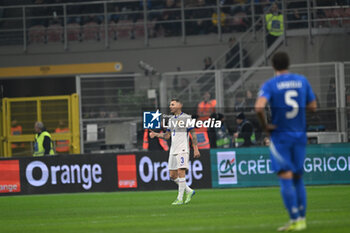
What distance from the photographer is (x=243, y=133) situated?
20969 mm

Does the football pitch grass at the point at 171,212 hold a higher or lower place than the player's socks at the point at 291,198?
lower

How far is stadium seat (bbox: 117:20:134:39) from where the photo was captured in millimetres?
32594

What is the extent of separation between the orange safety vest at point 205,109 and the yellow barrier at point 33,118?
422cm

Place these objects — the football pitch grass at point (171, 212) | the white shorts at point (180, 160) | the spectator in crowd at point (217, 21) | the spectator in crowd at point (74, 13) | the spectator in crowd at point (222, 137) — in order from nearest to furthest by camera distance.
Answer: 1. the football pitch grass at point (171, 212)
2. the white shorts at point (180, 160)
3. the spectator in crowd at point (222, 137)
4. the spectator in crowd at point (217, 21)
5. the spectator in crowd at point (74, 13)

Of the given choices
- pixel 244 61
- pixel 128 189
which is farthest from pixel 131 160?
pixel 244 61

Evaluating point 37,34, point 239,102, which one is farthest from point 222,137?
point 37,34

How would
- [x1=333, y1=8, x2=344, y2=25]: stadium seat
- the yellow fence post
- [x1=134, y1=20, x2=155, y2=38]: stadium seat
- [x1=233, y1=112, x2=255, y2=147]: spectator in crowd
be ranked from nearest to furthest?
1. [x1=233, y1=112, x2=255, y2=147]: spectator in crowd
2. the yellow fence post
3. [x1=333, y1=8, x2=344, y2=25]: stadium seat
4. [x1=134, y1=20, x2=155, y2=38]: stadium seat

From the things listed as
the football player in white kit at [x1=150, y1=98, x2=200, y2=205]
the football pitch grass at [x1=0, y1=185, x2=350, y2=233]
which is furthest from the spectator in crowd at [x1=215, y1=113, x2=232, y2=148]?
the football player in white kit at [x1=150, y1=98, x2=200, y2=205]

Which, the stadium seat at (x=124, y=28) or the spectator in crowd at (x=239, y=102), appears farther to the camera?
the stadium seat at (x=124, y=28)

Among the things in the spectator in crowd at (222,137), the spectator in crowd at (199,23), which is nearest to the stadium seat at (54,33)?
the spectator in crowd at (199,23)

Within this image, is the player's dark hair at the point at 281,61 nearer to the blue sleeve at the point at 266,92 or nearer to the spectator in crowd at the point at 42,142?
the blue sleeve at the point at 266,92

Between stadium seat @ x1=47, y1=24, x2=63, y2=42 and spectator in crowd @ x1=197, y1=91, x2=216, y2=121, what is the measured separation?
12.5 m

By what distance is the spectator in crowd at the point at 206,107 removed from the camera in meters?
22.0

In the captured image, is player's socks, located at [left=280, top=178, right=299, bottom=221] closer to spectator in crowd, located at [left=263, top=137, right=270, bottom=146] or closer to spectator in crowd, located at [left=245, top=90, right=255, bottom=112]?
spectator in crowd, located at [left=263, top=137, right=270, bottom=146]
